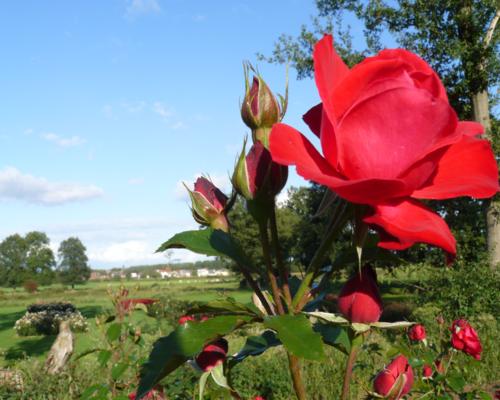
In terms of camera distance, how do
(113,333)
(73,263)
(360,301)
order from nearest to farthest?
(360,301), (113,333), (73,263)

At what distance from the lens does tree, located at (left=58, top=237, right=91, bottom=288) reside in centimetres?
7547

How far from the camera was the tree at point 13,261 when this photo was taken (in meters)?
65.9

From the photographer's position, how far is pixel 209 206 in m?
A: 0.80

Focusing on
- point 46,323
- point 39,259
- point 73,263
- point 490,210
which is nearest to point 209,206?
point 490,210

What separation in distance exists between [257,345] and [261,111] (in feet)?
1.30

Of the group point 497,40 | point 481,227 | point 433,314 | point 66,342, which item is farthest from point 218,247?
point 481,227

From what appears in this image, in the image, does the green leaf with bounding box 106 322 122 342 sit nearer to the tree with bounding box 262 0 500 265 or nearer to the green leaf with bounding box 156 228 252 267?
the green leaf with bounding box 156 228 252 267

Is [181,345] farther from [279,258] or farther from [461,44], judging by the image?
[461,44]

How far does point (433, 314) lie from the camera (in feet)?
33.7

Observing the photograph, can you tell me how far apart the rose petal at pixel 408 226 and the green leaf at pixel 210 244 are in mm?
236

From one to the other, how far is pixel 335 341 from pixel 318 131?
330mm

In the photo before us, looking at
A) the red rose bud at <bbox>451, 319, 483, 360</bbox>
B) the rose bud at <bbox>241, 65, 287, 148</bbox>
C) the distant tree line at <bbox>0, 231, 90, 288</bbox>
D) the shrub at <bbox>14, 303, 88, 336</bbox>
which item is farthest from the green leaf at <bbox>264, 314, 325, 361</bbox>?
the distant tree line at <bbox>0, 231, 90, 288</bbox>

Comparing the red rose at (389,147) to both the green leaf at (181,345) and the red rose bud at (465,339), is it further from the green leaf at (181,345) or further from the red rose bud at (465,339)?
the red rose bud at (465,339)

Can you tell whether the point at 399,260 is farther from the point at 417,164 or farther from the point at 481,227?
the point at 481,227
